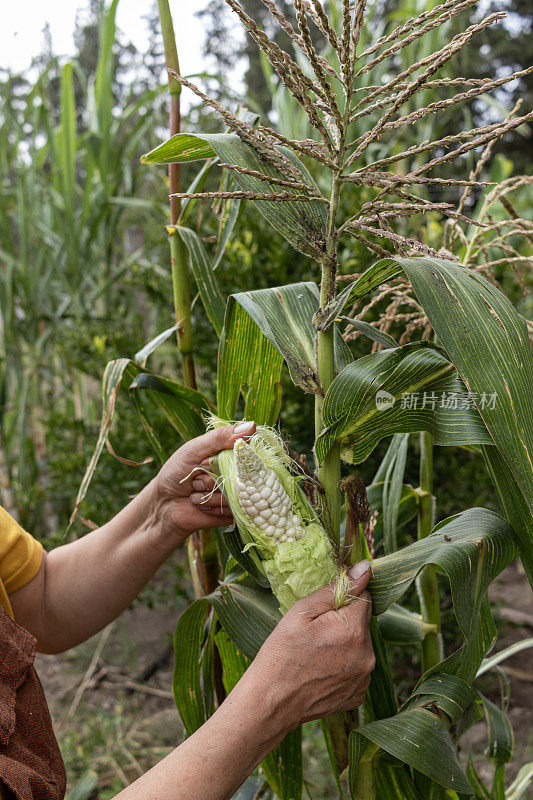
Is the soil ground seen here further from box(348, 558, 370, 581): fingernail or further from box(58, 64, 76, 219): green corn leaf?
box(58, 64, 76, 219): green corn leaf

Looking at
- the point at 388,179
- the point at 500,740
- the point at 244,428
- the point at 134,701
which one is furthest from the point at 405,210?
the point at 134,701

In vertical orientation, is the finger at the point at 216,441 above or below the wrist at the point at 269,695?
above

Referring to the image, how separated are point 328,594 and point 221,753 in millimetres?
205

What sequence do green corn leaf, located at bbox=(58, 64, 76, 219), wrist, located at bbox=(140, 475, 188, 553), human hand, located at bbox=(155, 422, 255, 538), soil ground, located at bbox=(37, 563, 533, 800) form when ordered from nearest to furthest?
1. human hand, located at bbox=(155, 422, 255, 538)
2. wrist, located at bbox=(140, 475, 188, 553)
3. soil ground, located at bbox=(37, 563, 533, 800)
4. green corn leaf, located at bbox=(58, 64, 76, 219)

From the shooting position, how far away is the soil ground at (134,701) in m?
→ 1.84

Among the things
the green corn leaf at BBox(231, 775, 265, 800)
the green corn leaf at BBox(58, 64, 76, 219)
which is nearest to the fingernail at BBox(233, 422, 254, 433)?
the green corn leaf at BBox(231, 775, 265, 800)

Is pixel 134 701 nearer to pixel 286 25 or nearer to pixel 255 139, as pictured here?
pixel 255 139

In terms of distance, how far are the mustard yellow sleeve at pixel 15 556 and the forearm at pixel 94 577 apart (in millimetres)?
35

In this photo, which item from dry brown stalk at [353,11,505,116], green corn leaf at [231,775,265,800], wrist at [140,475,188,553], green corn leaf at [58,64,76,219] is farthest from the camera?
green corn leaf at [58,64,76,219]

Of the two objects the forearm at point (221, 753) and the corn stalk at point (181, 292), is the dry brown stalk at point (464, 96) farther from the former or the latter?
the forearm at point (221, 753)

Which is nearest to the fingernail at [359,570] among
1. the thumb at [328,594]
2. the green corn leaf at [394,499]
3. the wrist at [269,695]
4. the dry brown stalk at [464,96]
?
the thumb at [328,594]

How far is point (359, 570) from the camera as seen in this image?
782 millimetres

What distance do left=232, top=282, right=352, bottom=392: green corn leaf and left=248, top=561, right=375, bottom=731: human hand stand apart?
10.8 inches

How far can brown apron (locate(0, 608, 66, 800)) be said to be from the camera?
0.76 m
